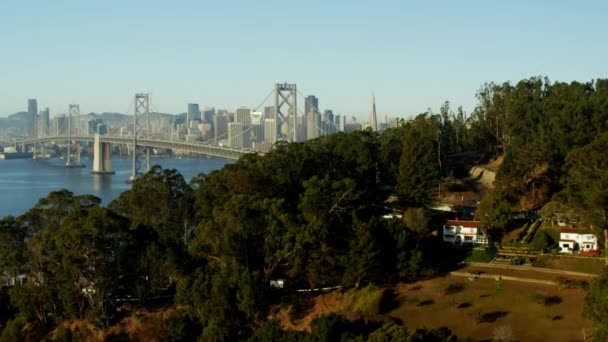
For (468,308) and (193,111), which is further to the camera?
(193,111)

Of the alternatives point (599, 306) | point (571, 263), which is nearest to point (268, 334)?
point (599, 306)

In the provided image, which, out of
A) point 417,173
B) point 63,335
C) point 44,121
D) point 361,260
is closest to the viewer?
point 63,335

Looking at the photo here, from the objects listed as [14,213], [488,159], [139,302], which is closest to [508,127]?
[488,159]

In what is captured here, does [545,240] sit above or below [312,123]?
below

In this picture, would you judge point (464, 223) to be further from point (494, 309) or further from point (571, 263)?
point (494, 309)

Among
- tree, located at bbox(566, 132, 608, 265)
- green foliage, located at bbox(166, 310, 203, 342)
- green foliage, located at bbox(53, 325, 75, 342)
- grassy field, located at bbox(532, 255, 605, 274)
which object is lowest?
green foliage, located at bbox(53, 325, 75, 342)

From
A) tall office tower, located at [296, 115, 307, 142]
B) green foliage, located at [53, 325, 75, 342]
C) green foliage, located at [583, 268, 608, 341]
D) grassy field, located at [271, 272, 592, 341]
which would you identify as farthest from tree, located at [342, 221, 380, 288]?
tall office tower, located at [296, 115, 307, 142]

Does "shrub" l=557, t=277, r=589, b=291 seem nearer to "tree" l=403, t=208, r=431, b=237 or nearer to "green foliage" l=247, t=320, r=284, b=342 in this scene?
"tree" l=403, t=208, r=431, b=237
